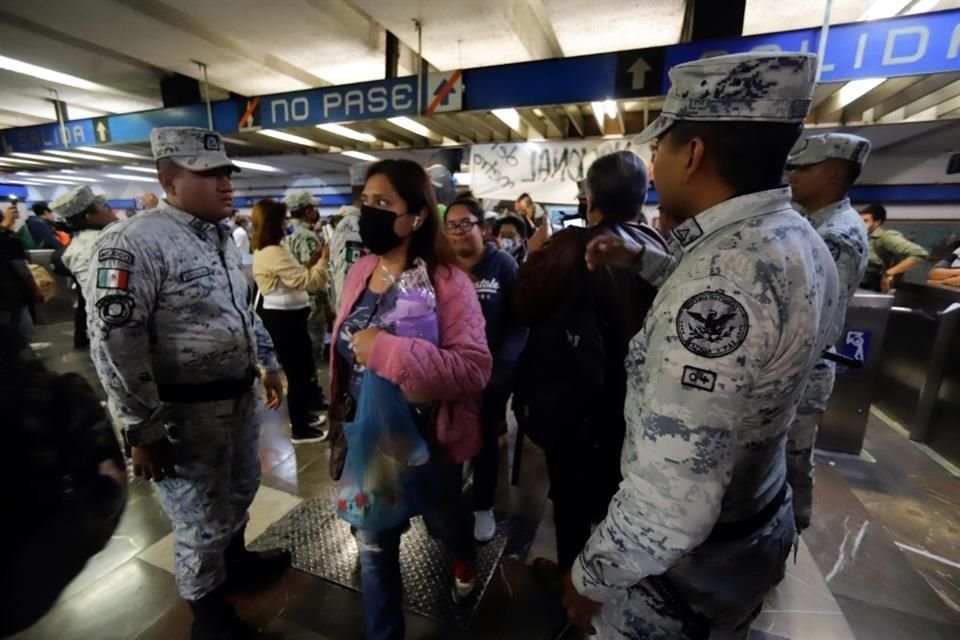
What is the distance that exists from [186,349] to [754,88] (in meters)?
1.92

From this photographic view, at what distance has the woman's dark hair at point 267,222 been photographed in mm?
2971

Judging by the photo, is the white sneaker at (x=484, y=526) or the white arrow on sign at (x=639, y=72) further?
the white arrow on sign at (x=639, y=72)

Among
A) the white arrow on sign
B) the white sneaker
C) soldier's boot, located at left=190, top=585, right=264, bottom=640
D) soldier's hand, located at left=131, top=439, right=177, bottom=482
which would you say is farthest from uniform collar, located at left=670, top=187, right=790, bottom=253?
the white arrow on sign

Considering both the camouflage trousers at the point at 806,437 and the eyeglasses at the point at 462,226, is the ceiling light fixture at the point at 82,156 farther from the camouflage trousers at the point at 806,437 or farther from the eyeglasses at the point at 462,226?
the camouflage trousers at the point at 806,437

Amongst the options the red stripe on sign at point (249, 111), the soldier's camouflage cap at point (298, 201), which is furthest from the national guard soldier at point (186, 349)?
the red stripe on sign at point (249, 111)

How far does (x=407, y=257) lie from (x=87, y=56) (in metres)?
5.31

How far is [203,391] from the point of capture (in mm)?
1626

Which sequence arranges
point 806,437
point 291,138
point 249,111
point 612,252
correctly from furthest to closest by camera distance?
point 291,138 < point 249,111 < point 806,437 < point 612,252

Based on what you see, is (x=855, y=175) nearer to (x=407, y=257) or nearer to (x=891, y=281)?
(x=407, y=257)

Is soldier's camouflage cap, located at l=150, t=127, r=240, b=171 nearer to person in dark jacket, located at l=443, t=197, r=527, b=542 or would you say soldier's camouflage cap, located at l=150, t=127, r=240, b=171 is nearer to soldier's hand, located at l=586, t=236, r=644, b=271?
person in dark jacket, located at l=443, t=197, r=527, b=542

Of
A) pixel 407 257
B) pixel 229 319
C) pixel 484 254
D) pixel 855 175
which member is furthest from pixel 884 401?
pixel 229 319

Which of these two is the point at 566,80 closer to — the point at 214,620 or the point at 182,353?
the point at 182,353

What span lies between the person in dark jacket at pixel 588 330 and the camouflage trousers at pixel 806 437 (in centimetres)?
115

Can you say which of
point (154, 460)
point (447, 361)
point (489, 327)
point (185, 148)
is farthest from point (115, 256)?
point (489, 327)
